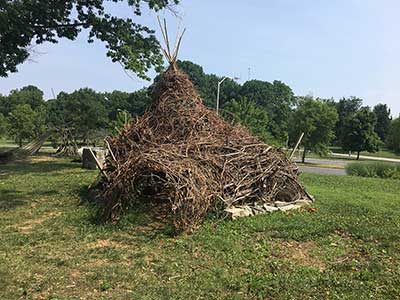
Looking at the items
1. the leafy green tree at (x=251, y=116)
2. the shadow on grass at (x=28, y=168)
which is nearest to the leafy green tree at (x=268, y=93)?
the leafy green tree at (x=251, y=116)

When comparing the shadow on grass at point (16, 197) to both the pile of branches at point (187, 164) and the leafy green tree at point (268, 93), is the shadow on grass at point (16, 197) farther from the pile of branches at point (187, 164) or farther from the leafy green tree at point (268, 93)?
the leafy green tree at point (268, 93)

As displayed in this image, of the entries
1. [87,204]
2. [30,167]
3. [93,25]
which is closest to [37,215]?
[87,204]

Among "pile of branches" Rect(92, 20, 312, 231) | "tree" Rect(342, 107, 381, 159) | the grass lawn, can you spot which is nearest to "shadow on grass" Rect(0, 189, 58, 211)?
the grass lawn

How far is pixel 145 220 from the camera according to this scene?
7.27 meters

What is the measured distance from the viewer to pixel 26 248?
584cm

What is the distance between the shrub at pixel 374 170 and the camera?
774 inches

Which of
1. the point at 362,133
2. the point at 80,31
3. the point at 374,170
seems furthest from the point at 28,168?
the point at 362,133

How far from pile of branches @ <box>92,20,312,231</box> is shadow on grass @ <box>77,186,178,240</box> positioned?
137 millimetres

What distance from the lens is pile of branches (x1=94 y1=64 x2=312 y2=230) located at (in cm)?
730

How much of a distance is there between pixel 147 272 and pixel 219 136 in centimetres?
473

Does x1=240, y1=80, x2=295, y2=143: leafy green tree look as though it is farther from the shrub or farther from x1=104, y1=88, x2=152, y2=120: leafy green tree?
the shrub

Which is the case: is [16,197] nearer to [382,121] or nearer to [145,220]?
[145,220]

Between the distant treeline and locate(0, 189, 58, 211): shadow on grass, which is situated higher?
the distant treeline

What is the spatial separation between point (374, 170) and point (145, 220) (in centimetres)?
1586
